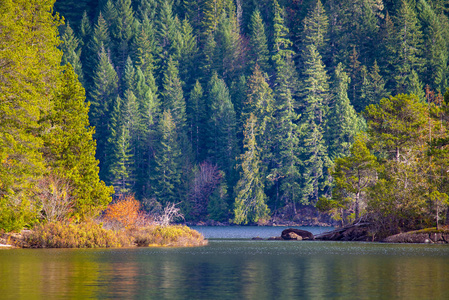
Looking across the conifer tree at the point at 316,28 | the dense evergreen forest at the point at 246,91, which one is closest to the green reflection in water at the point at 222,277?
the dense evergreen forest at the point at 246,91

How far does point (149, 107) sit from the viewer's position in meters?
101

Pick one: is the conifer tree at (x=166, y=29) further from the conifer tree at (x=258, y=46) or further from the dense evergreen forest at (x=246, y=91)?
the conifer tree at (x=258, y=46)

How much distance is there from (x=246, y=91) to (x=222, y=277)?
265 feet

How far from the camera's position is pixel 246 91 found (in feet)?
332

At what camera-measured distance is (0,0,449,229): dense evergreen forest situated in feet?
312

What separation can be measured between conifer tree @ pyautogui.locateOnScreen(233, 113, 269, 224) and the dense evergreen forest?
0.18 metres

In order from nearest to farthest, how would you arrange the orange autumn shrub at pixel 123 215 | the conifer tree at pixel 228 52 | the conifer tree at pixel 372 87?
the orange autumn shrub at pixel 123 215, the conifer tree at pixel 372 87, the conifer tree at pixel 228 52

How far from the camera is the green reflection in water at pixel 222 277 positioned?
672 inches

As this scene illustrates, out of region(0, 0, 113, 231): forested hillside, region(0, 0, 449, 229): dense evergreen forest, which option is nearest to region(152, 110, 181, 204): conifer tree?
region(0, 0, 449, 229): dense evergreen forest

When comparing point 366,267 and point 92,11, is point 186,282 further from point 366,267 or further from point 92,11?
point 92,11

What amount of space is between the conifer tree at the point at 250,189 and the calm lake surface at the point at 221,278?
203 feet

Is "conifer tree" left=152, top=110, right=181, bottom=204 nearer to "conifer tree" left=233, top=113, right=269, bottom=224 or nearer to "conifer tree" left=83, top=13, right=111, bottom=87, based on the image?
"conifer tree" left=233, top=113, right=269, bottom=224

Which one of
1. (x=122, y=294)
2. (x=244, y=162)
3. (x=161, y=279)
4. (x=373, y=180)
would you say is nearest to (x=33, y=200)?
(x=161, y=279)

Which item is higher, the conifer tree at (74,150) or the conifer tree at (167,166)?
the conifer tree at (167,166)
